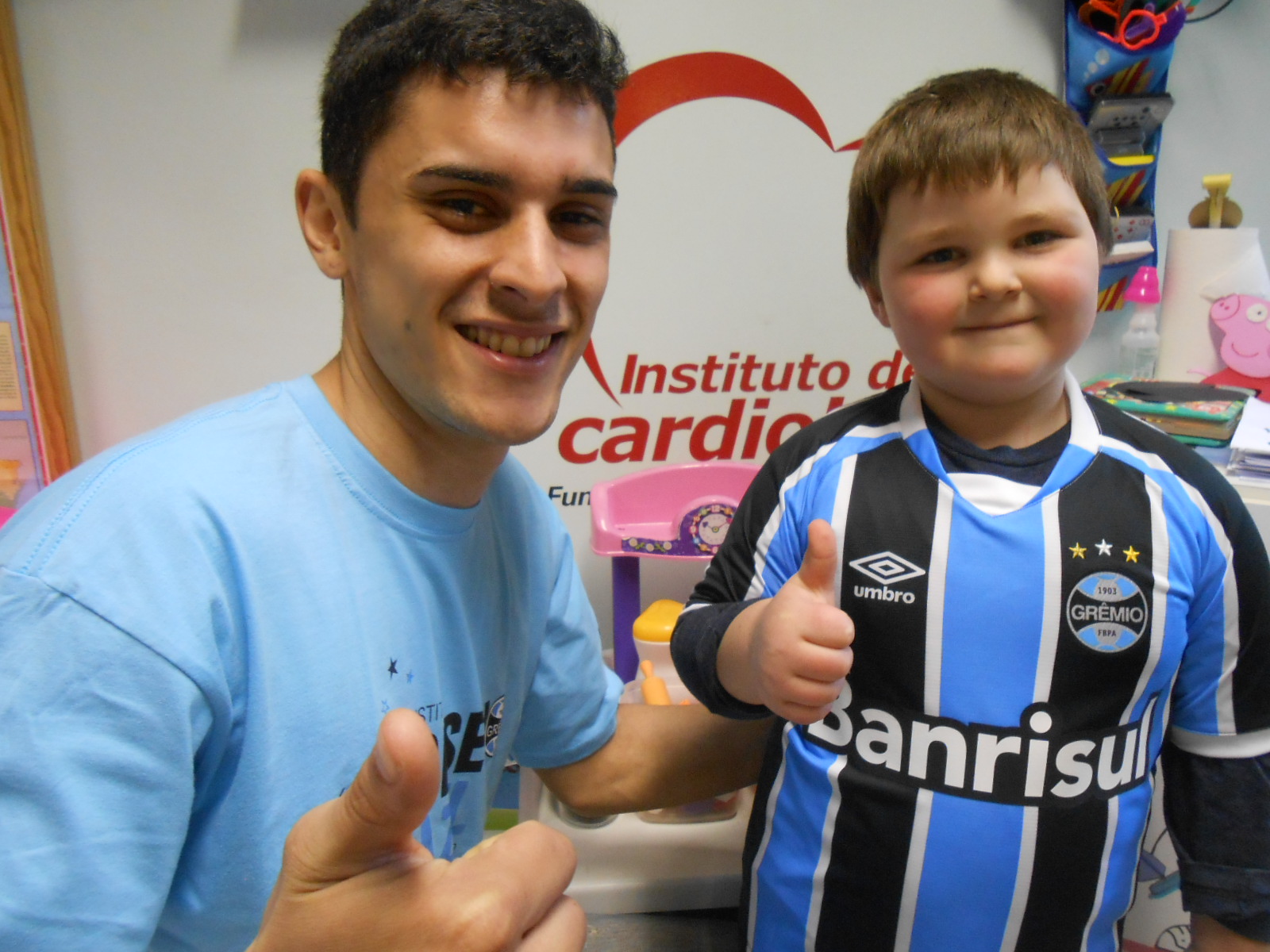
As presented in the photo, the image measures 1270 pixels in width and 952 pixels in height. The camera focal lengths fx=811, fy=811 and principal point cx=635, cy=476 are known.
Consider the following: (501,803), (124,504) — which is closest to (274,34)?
(124,504)

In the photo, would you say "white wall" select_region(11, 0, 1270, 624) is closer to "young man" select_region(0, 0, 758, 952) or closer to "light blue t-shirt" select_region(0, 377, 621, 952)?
"young man" select_region(0, 0, 758, 952)

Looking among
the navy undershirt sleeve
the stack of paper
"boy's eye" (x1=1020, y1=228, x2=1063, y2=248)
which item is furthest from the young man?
the stack of paper

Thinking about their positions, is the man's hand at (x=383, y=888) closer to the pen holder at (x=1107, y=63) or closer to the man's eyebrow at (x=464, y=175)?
the man's eyebrow at (x=464, y=175)

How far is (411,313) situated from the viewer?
664mm

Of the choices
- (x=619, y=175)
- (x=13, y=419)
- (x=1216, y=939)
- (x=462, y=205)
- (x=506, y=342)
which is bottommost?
(x=1216, y=939)

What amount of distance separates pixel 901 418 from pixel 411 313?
18.9 inches

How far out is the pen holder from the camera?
4.23ft

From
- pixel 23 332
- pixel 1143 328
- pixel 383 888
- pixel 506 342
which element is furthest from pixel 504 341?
pixel 1143 328

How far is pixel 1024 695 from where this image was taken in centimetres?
70

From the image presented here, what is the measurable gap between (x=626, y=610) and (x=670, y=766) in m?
0.43

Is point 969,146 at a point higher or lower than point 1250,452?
higher

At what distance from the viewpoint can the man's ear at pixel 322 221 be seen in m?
0.72

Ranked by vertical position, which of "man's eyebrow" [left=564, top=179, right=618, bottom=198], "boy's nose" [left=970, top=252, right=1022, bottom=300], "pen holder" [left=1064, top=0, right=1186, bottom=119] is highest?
"pen holder" [left=1064, top=0, right=1186, bottom=119]

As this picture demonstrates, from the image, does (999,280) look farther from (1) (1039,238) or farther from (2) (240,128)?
(2) (240,128)
